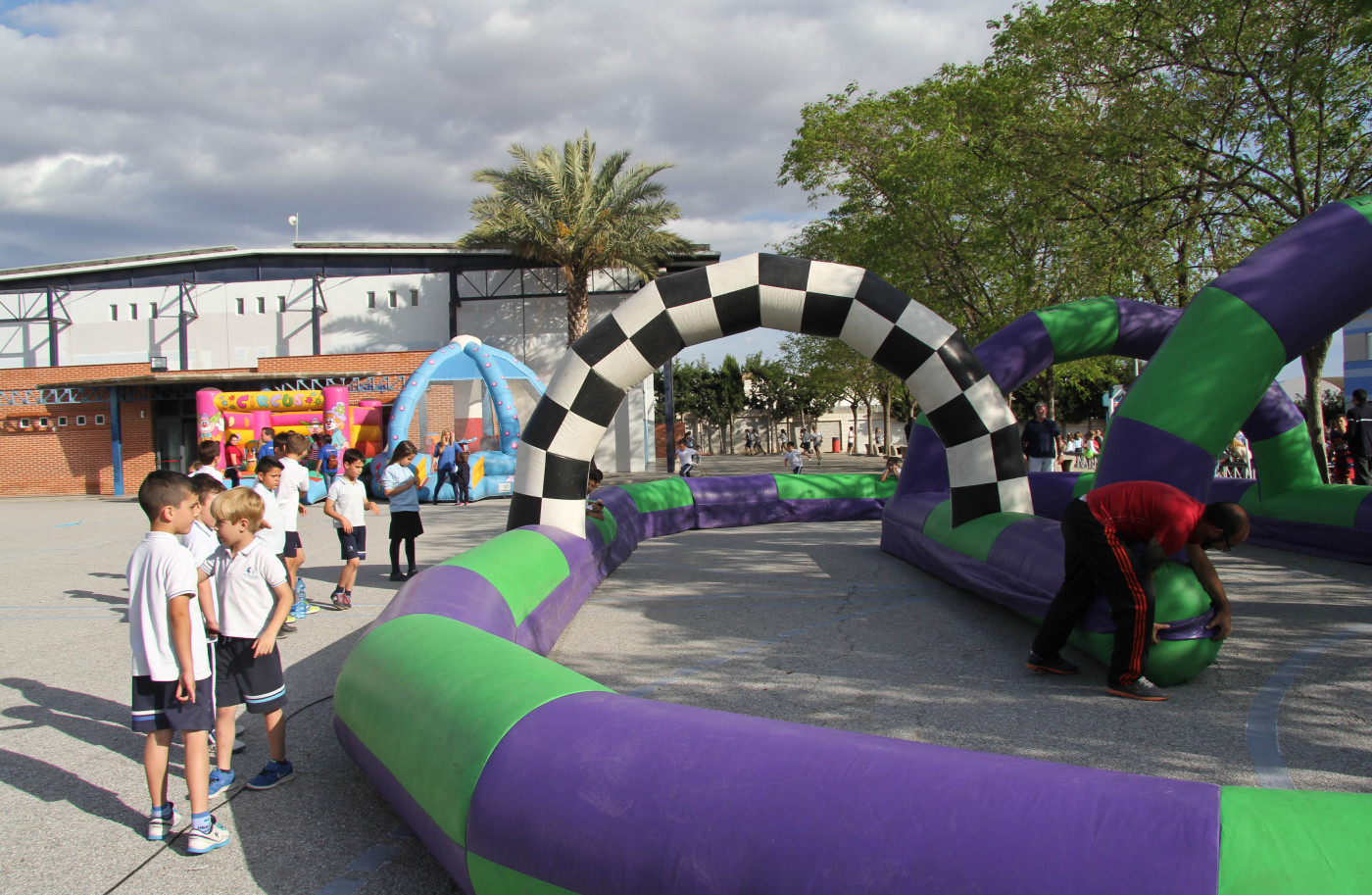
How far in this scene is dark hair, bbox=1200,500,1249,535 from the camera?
430cm

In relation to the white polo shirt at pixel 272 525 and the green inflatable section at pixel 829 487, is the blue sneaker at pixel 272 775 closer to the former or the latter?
the white polo shirt at pixel 272 525

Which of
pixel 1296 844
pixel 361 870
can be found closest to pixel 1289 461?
pixel 1296 844

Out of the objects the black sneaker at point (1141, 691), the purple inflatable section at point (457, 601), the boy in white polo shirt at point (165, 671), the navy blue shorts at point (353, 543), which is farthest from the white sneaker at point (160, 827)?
the black sneaker at point (1141, 691)

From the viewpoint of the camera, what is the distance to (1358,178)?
10867 mm

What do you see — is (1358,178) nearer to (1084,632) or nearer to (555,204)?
(1084,632)

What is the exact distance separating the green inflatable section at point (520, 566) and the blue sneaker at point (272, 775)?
1392mm

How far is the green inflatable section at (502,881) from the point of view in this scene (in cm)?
226

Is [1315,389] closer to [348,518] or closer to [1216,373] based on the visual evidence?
[1216,373]

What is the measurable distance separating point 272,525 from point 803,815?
5.81 metres

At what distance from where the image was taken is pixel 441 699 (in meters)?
2.89

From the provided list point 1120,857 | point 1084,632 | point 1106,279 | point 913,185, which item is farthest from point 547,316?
point 1120,857

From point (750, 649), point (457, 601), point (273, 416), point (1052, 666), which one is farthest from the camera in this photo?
point (273, 416)

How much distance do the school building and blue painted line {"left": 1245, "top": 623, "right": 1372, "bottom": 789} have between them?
2233 cm

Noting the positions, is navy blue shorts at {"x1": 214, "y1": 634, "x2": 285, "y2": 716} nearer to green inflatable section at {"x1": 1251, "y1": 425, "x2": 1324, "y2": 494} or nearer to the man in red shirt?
the man in red shirt
